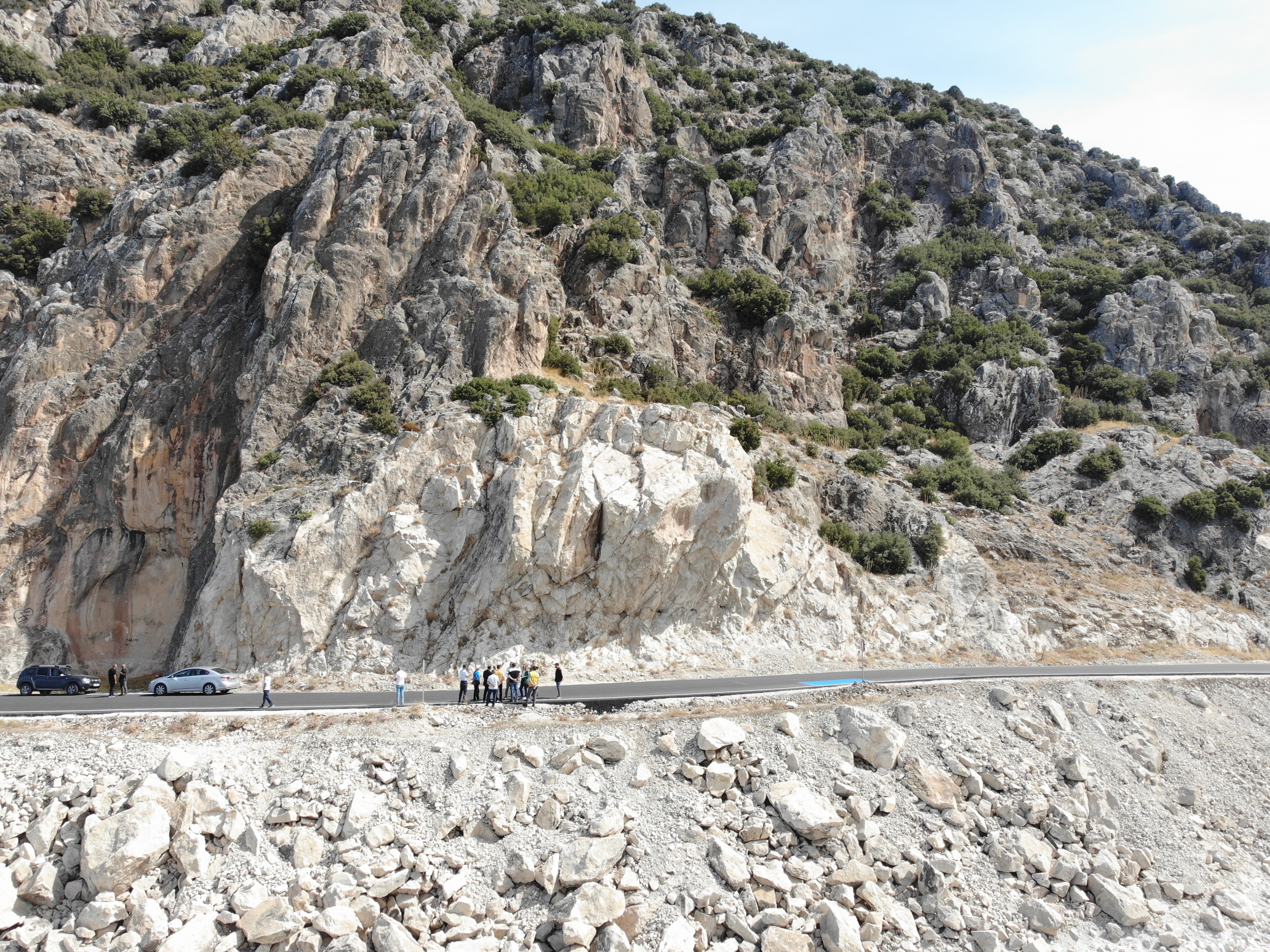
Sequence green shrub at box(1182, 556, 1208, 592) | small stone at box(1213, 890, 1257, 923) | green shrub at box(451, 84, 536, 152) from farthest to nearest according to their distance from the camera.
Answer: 1. green shrub at box(451, 84, 536, 152)
2. green shrub at box(1182, 556, 1208, 592)
3. small stone at box(1213, 890, 1257, 923)

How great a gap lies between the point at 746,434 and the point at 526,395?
10285mm

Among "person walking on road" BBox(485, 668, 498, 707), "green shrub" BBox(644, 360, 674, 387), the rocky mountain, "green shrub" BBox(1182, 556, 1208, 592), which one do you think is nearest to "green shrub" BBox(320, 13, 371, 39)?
the rocky mountain

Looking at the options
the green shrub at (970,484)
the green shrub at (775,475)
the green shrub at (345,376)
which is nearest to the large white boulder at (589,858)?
the green shrub at (775,475)

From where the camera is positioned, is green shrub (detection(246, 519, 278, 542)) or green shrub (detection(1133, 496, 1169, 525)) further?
green shrub (detection(1133, 496, 1169, 525))

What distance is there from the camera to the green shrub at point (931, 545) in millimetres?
30188

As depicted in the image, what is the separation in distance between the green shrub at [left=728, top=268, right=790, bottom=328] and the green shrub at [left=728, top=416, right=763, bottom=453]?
440 inches

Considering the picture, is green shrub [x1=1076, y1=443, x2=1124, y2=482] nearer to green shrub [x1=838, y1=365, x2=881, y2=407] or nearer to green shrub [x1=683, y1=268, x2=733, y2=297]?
green shrub [x1=838, y1=365, x2=881, y2=407]

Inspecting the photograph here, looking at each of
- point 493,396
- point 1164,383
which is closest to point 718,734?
point 493,396

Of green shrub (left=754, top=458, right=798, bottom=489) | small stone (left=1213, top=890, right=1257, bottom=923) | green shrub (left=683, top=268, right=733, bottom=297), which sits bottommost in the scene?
small stone (left=1213, top=890, right=1257, bottom=923)

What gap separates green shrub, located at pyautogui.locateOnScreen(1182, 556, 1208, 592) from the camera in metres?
31.7

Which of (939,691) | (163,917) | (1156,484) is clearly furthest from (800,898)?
(1156,484)

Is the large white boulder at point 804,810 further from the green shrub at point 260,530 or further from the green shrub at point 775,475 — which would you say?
the green shrub at point 260,530

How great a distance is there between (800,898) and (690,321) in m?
30.6

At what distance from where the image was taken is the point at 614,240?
37594mm
